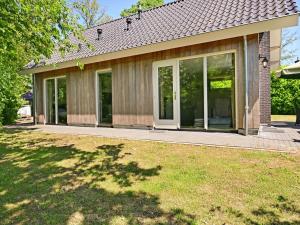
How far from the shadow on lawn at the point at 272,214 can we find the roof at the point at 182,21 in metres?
5.06

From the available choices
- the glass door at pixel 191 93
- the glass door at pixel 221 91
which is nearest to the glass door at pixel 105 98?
the glass door at pixel 191 93

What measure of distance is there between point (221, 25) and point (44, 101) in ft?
32.1

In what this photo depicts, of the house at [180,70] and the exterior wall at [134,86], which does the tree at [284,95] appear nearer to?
the house at [180,70]

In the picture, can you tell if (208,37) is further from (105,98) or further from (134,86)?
(105,98)

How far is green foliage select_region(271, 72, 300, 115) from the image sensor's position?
1548cm

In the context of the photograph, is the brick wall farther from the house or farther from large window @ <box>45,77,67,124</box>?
large window @ <box>45,77,67,124</box>

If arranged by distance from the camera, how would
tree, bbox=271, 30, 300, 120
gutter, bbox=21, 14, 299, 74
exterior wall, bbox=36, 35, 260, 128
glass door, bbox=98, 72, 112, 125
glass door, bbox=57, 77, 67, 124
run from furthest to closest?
1. tree, bbox=271, 30, 300, 120
2. glass door, bbox=57, 77, 67, 124
3. glass door, bbox=98, 72, 112, 125
4. exterior wall, bbox=36, 35, 260, 128
5. gutter, bbox=21, 14, 299, 74

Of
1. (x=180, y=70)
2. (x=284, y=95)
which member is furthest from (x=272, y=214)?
(x=284, y=95)

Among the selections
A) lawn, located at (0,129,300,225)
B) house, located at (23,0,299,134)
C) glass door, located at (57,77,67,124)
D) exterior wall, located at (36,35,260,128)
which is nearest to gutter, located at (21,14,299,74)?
house, located at (23,0,299,134)

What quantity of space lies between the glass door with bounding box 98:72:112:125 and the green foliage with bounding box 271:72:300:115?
10.5 meters

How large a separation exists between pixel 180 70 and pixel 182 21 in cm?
208

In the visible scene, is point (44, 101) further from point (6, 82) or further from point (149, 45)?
point (149, 45)

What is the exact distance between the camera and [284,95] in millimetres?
15844

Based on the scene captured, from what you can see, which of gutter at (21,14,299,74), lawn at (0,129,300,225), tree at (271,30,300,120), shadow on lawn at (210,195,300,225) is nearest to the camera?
shadow on lawn at (210,195,300,225)
